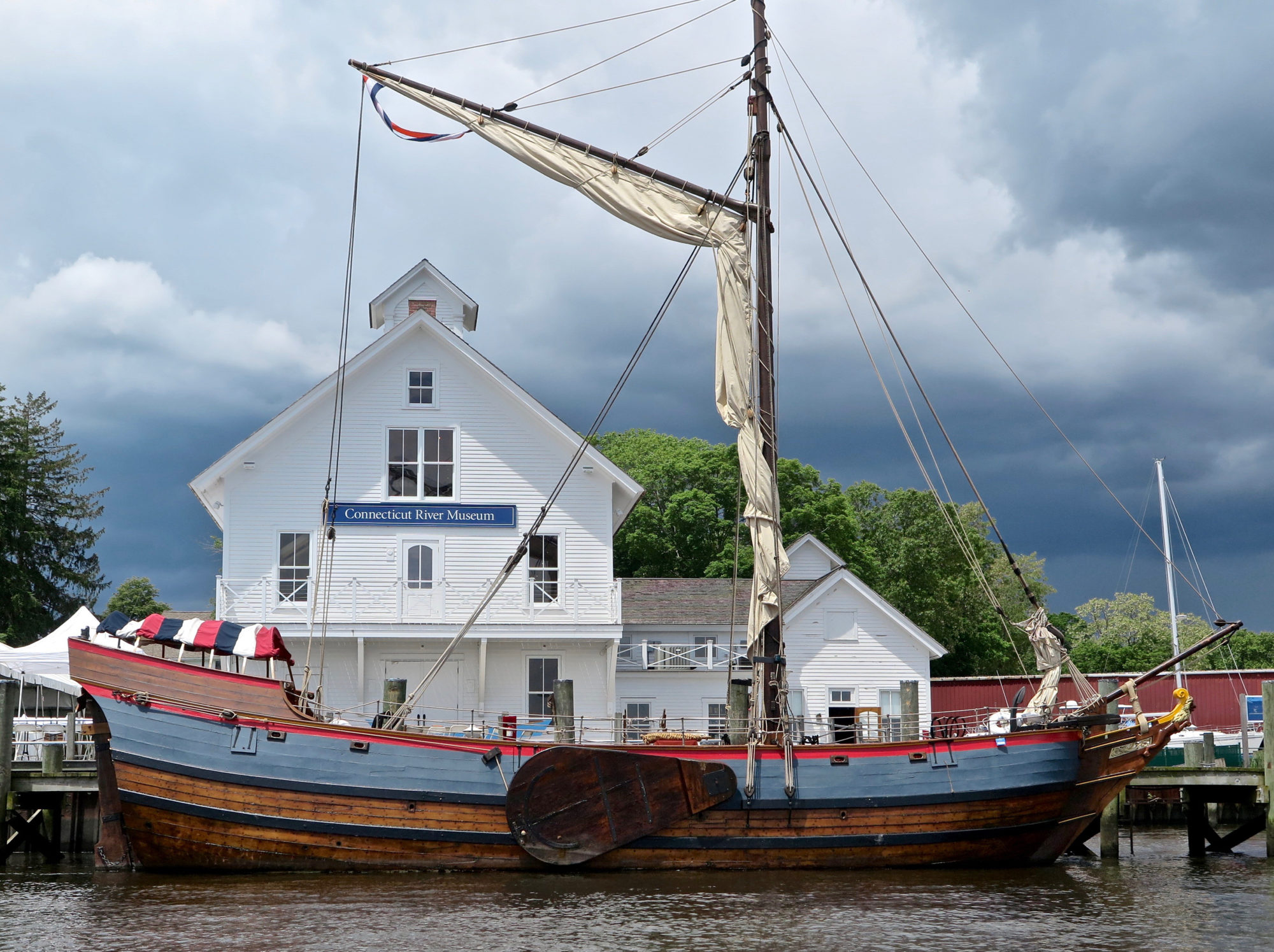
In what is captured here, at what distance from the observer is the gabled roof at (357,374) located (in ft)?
88.6

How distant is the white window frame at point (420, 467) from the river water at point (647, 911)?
1046 cm

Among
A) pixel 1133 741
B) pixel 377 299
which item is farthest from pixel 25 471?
pixel 1133 741

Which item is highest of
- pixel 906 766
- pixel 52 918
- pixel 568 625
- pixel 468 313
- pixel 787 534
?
pixel 468 313

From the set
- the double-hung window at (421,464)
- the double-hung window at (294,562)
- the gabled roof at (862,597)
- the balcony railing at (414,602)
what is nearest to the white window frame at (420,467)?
the double-hung window at (421,464)

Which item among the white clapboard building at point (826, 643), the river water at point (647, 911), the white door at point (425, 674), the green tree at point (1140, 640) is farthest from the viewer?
the green tree at point (1140, 640)

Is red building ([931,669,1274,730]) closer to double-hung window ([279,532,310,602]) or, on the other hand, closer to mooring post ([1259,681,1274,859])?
mooring post ([1259,681,1274,859])

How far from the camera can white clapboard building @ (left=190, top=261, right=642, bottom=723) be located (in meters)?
26.9

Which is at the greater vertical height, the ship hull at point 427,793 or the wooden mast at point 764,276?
the wooden mast at point 764,276

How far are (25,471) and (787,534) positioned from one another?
101ft

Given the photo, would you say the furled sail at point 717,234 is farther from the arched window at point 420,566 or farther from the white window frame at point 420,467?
the arched window at point 420,566

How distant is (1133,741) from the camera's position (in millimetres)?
20219

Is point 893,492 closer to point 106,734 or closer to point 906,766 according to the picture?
point 906,766

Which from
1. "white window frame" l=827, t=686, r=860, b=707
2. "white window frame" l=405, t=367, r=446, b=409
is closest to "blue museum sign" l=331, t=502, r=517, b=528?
"white window frame" l=405, t=367, r=446, b=409

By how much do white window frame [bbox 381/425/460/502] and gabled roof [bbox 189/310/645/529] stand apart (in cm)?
154
